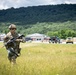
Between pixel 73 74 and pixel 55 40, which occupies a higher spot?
pixel 73 74

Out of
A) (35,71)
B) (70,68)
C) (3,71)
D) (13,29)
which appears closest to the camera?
(3,71)

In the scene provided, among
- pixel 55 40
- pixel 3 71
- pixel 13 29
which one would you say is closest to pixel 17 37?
pixel 13 29

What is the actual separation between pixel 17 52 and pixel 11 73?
3711 millimetres

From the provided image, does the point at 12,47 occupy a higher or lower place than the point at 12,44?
lower

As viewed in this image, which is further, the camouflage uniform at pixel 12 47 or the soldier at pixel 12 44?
the camouflage uniform at pixel 12 47

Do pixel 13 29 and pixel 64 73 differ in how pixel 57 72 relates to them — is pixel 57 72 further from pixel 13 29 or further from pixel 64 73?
pixel 13 29

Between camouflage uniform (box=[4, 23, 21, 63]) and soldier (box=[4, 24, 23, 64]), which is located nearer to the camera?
soldier (box=[4, 24, 23, 64])

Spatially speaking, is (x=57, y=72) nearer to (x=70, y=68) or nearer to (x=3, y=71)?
(x=70, y=68)

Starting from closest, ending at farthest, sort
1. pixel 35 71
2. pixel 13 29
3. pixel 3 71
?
pixel 3 71 → pixel 35 71 → pixel 13 29

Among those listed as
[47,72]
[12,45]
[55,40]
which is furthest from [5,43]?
[55,40]

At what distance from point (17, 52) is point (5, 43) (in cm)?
56

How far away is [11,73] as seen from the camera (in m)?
10.1

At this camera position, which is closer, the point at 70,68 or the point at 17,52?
the point at 70,68

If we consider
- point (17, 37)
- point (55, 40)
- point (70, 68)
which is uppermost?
point (17, 37)
